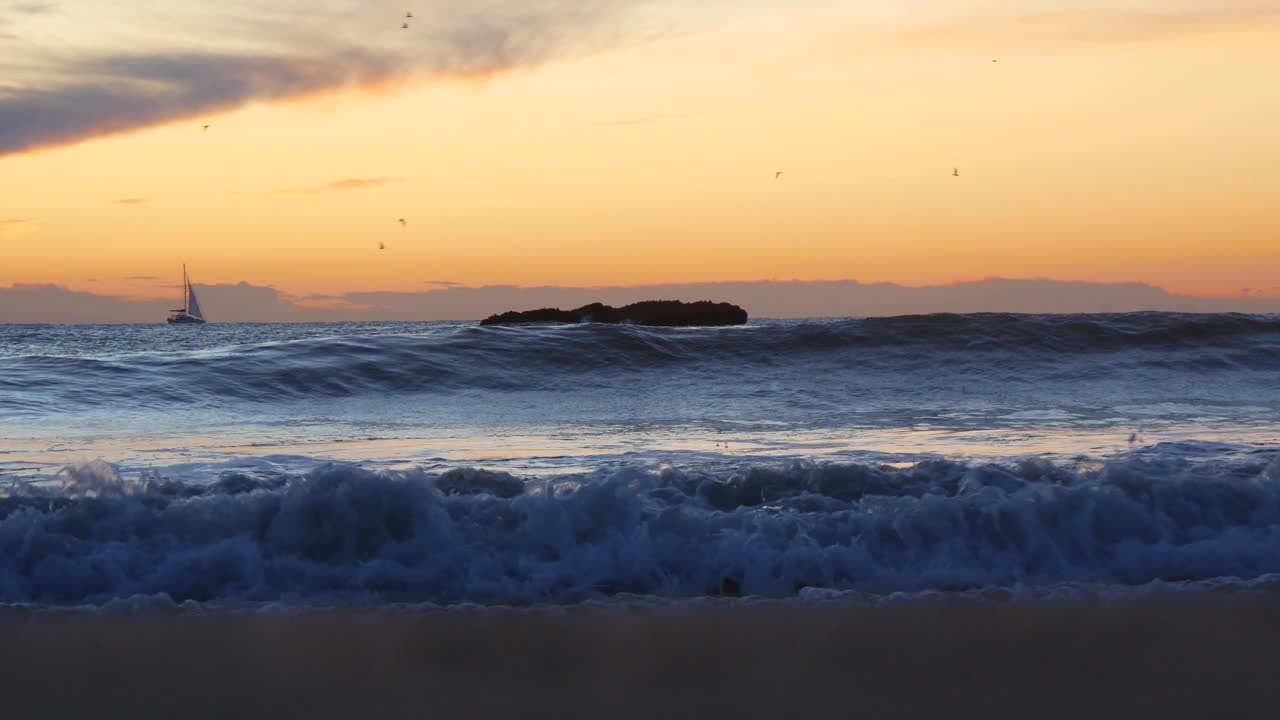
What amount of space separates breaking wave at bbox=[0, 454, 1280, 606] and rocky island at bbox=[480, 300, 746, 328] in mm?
18126

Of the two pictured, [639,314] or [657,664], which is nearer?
[657,664]

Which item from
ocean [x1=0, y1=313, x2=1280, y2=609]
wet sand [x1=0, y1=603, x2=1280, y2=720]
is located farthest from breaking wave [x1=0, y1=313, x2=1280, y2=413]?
wet sand [x1=0, y1=603, x2=1280, y2=720]

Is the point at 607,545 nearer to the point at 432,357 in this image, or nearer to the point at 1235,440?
the point at 1235,440

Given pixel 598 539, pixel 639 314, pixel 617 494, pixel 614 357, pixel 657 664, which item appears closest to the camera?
pixel 657 664

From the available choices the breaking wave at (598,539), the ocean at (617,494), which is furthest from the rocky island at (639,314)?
the breaking wave at (598,539)

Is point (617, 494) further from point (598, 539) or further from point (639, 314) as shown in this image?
point (639, 314)

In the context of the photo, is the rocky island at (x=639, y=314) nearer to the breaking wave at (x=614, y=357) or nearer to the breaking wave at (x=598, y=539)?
the breaking wave at (x=614, y=357)

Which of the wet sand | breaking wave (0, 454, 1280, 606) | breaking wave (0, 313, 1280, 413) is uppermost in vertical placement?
breaking wave (0, 313, 1280, 413)

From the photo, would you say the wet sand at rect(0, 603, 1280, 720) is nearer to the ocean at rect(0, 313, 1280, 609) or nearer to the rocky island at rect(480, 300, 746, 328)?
the ocean at rect(0, 313, 1280, 609)

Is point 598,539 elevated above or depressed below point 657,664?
above

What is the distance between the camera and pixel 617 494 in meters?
4.52

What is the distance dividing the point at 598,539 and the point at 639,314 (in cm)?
1887

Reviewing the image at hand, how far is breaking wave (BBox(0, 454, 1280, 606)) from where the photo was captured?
400cm

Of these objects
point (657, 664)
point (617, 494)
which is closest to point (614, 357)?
point (617, 494)
